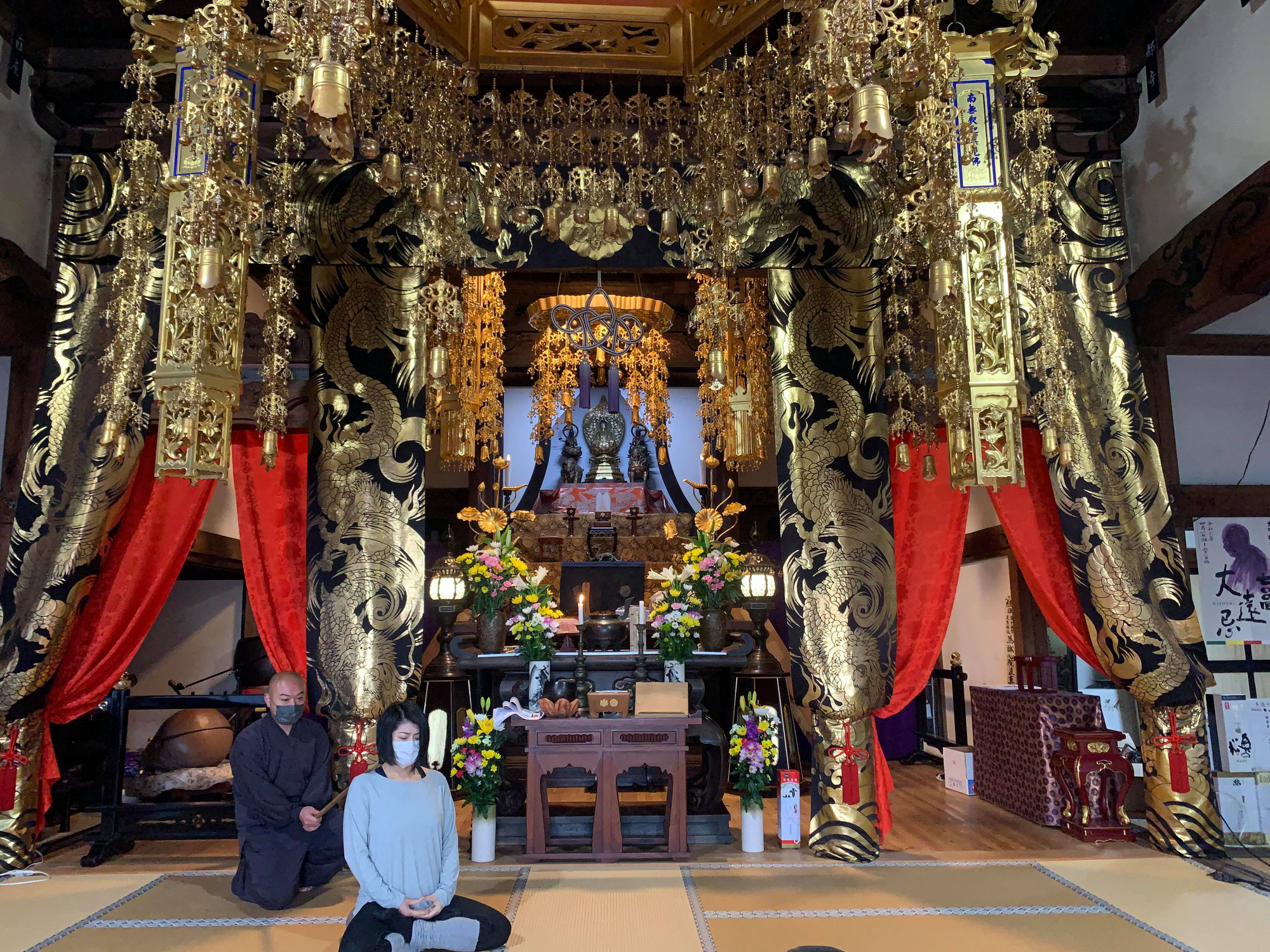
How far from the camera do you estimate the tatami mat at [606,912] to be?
3.09 metres

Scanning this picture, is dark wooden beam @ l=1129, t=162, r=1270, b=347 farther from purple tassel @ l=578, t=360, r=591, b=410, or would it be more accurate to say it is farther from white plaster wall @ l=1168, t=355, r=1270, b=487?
purple tassel @ l=578, t=360, r=591, b=410

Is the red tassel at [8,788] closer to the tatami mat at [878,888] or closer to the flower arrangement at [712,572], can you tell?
the tatami mat at [878,888]

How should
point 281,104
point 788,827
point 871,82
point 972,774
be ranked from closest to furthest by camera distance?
point 871,82 < point 281,104 < point 788,827 < point 972,774

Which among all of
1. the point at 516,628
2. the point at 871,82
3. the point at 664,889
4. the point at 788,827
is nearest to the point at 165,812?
the point at 516,628

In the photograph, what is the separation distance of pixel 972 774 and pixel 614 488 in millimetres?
4888

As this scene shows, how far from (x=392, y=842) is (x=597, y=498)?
701 centimetres

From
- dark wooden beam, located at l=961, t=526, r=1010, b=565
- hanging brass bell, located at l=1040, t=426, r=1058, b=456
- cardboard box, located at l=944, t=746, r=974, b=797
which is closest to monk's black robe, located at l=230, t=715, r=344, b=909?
hanging brass bell, located at l=1040, t=426, r=1058, b=456

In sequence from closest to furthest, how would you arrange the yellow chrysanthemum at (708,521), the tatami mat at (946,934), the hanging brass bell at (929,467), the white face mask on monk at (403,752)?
the white face mask on monk at (403,752), the tatami mat at (946,934), the hanging brass bell at (929,467), the yellow chrysanthemum at (708,521)

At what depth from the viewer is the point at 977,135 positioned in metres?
3.49

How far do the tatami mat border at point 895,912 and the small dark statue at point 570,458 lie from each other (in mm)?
7022

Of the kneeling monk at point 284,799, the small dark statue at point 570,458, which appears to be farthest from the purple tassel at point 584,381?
the kneeling monk at point 284,799

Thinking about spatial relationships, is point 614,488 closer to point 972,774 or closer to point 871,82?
point 972,774

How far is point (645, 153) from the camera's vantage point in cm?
467

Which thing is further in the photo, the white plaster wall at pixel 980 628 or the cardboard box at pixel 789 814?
the white plaster wall at pixel 980 628
